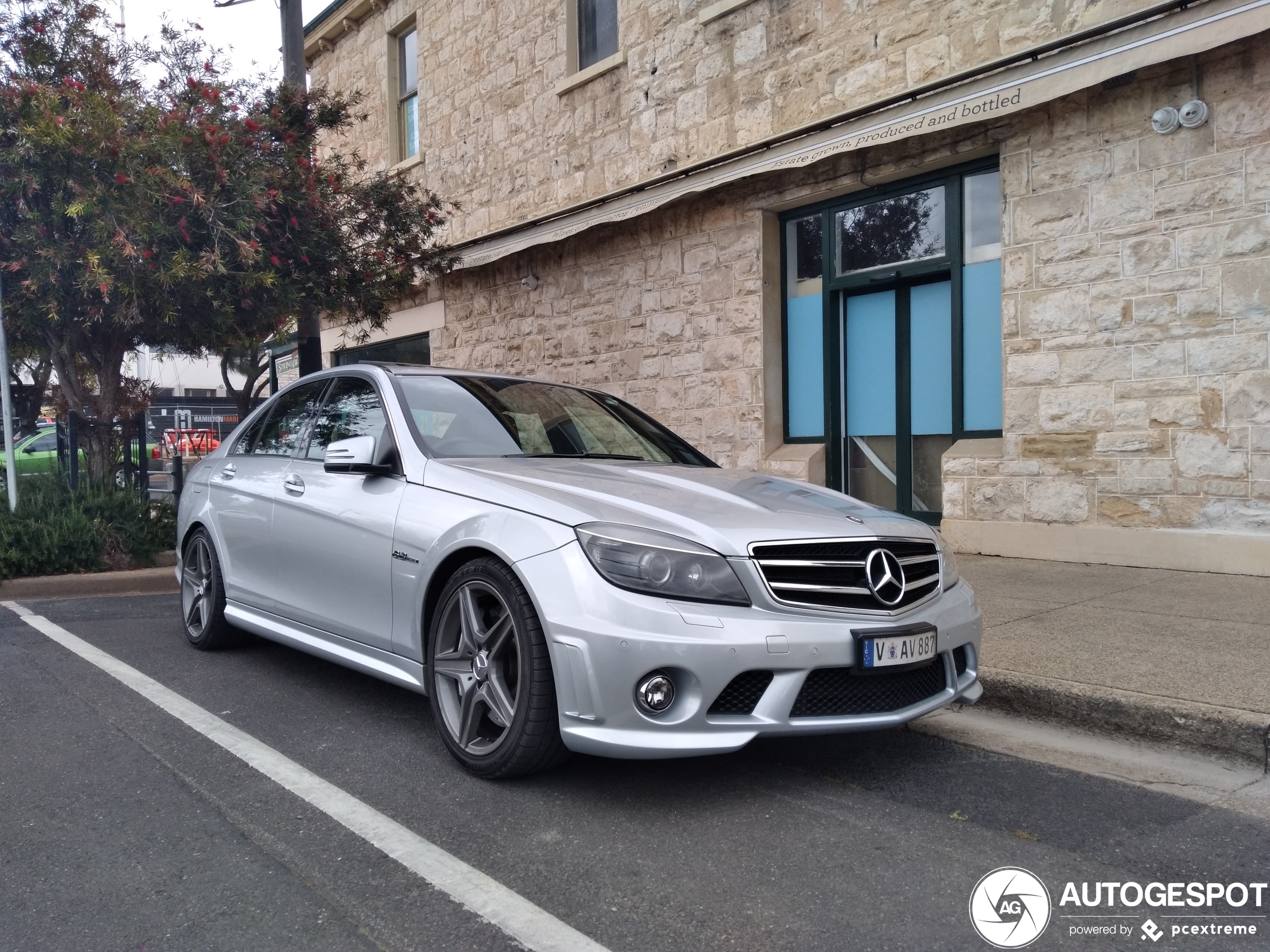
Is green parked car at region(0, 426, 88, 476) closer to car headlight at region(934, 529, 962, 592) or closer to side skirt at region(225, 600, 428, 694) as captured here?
side skirt at region(225, 600, 428, 694)

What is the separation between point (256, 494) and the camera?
207 inches

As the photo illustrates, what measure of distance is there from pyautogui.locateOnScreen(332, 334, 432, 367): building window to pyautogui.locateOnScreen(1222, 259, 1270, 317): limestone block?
1078cm

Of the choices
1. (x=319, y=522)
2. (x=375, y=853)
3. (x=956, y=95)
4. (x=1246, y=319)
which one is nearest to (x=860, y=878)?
(x=375, y=853)

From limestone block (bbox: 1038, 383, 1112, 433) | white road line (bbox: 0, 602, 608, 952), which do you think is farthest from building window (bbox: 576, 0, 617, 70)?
white road line (bbox: 0, 602, 608, 952)

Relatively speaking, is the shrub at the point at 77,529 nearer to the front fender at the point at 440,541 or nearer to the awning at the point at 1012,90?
the awning at the point at 1012,90

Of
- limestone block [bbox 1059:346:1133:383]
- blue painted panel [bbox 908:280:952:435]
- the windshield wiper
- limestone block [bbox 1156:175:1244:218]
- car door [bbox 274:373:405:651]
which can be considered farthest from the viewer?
blue painted panel [bbox 908:280:952:435]

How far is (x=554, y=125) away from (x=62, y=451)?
686cm

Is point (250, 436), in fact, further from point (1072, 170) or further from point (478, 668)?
point (1072, 170)

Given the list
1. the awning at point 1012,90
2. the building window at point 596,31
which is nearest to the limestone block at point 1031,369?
the awning at point 1012,90

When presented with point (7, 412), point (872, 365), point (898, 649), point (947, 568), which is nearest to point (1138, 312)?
point (872, 365)

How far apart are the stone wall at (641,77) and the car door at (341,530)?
6.01m

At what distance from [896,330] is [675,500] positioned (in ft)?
20.0

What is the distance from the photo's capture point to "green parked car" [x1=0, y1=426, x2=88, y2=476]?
16.4 meters

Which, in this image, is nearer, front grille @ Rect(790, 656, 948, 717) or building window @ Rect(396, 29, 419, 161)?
front grille @ Rect(790, 656, 948, 717)
